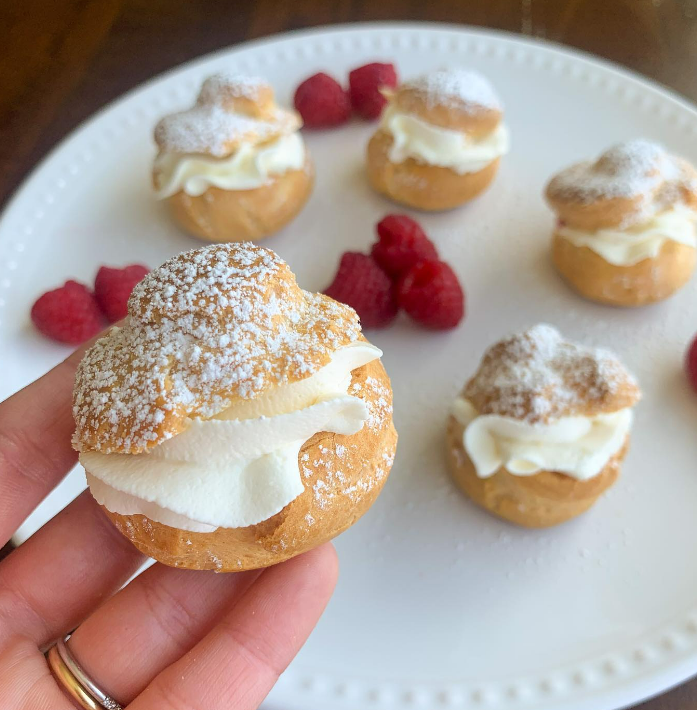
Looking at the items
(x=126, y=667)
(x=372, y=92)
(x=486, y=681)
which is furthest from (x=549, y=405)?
(x=372, y=92)

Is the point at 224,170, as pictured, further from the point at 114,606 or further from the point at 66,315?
the point at 114,606

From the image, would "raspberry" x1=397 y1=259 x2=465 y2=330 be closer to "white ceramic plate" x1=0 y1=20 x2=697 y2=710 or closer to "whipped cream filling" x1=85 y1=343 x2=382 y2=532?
"white ceramic plate" x1=0 y1=20 x2=697 y2=710

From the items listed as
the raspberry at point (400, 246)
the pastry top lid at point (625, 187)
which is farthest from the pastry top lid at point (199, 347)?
the pastry top lid at point (625, 187)

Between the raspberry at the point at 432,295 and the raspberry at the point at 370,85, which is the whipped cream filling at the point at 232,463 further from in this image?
the raspberry at the point at 370,85

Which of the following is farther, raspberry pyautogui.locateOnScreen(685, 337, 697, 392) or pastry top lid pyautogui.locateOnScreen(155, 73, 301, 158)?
pastry top lid pyautogui.locateOnScreen(155, 73, 301, 158)

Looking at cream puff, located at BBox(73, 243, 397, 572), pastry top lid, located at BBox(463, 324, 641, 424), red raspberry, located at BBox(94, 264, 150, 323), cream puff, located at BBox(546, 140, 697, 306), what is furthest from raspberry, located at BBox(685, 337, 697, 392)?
red raspberry, located at BBox(94, 264, 150, 323)

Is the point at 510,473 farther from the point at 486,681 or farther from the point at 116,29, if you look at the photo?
the point at 116,29

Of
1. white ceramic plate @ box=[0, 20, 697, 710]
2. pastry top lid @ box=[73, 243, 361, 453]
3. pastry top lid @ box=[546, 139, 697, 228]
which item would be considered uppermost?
pastry top lid @ box=[73, 243, 361, 453]
